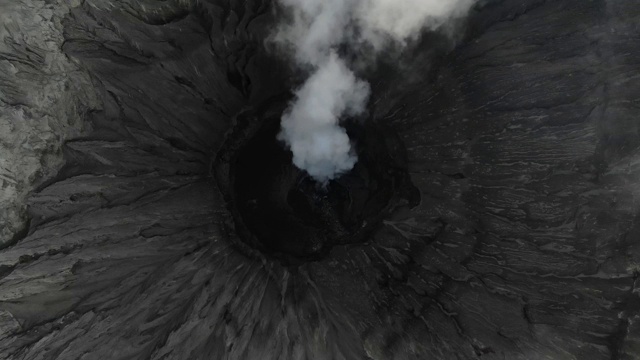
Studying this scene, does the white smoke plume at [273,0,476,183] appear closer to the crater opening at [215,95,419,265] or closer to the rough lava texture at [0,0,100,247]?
the crater opening at [215,95,419,265]

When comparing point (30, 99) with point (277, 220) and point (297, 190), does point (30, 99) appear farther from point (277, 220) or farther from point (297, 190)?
point (297, 190)

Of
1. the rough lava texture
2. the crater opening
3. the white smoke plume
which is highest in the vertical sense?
the white smoke plume

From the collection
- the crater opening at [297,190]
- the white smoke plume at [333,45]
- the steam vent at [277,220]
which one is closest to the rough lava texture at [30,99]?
the steam vent at [277,220]

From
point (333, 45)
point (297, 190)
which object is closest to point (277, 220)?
point (297, 190)

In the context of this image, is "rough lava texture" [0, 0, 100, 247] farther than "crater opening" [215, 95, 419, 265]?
No

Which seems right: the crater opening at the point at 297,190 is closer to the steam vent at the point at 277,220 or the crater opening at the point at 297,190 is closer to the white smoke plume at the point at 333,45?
the steam vent at the point at 277,220

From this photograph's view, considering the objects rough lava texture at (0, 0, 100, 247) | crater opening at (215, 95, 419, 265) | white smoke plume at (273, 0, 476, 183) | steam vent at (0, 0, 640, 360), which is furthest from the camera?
crater opening at (215, 95, 419, 265)

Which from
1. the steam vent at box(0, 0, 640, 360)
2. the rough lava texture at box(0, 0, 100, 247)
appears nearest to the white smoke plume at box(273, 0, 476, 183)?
the steam vent at box(0, 0, 640, 360)
